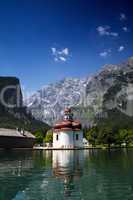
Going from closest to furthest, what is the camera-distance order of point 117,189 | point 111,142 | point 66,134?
point 117,189 < point 66,134 < point 111,142

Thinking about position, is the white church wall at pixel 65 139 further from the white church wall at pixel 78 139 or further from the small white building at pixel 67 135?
the white church wall at pixel 78 139

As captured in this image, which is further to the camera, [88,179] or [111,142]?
[111,142]

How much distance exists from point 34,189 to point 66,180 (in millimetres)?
4112

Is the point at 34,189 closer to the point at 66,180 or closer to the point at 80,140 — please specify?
the point at 66,180

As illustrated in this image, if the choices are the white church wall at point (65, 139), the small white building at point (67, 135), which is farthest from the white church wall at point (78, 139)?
the white church wall at point (65, 139)

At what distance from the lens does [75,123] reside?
111 metres

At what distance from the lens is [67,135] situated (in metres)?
106

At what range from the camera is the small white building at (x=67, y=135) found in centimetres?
10531

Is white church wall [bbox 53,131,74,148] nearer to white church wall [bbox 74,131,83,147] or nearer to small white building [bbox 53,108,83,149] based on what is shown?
small white building [bbox 53,108,83,149]

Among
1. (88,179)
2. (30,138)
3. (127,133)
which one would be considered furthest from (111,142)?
(88,179)

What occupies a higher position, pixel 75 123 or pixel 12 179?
pixel 75 123

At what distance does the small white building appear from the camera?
10531cm

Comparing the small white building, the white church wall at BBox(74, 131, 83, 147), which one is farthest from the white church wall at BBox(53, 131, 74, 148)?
the white church wall at BBox(74, 131, 83, 147)

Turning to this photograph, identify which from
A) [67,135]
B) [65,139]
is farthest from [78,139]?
[65,139]
